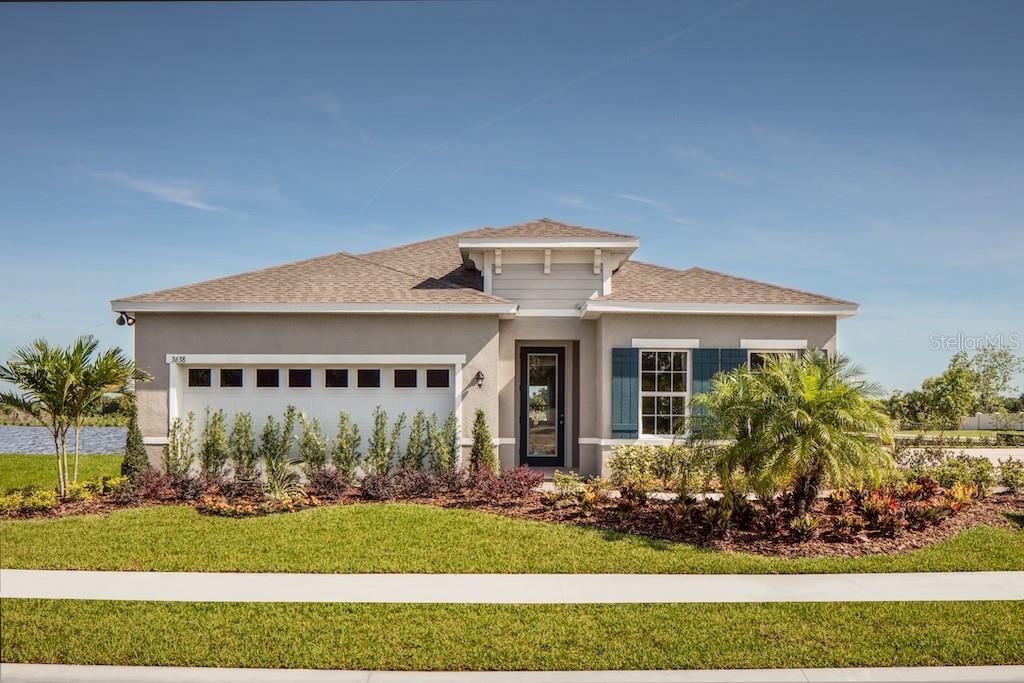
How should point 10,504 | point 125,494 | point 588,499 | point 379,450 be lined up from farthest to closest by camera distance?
point 379,450 < point 125,494 < point 10,504 < point 588,499

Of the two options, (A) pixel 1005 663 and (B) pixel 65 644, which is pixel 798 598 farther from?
(B) pixel 65 644

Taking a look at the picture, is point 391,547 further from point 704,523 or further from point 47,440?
point 47,440

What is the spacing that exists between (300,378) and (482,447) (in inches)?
148

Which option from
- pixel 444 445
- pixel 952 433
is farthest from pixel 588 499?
pixel 952 433

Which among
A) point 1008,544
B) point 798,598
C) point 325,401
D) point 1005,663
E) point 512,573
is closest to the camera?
point 1005,663

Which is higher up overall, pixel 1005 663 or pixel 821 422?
pixel 821 422

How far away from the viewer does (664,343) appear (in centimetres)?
1412

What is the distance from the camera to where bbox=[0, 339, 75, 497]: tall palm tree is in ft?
38.4

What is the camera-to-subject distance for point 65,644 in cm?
611

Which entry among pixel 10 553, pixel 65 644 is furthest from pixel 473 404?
pixel 65 644

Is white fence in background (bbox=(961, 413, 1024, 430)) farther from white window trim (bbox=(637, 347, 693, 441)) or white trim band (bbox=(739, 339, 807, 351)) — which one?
white window trim (bbox=(637, 347, 693, 441))

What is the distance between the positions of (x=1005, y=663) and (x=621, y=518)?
4.84 meters

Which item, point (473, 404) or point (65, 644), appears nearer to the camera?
point (65, 644)

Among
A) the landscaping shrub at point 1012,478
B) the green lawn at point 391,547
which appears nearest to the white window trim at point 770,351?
the landscaping shrub at point 1012,478
